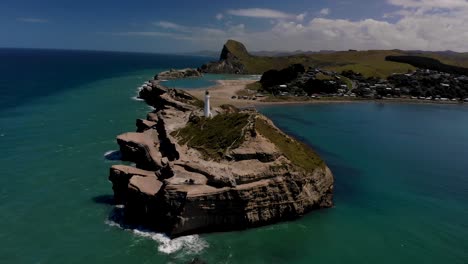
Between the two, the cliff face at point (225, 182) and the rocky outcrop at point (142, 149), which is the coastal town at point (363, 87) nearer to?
the rocky outcrop at point (142, 149)

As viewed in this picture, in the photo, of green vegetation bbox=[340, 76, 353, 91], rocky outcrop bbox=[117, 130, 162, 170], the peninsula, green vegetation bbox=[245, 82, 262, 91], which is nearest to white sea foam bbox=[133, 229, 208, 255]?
rocky outcrop bbox=[117, 130, 162, 170]

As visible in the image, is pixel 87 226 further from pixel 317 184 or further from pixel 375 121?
pixel 375 121

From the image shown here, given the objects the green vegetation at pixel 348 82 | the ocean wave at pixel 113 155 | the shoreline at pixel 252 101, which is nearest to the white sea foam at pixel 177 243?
the ocean wave at pixel 113 155

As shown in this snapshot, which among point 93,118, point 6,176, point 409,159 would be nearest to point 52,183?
point 6,176

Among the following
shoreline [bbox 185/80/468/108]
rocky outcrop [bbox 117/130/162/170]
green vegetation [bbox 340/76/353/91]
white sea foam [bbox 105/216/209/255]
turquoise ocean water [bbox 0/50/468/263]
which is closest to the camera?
white sea foam [bbox 105/216/209/255]

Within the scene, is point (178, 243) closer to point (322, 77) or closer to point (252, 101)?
point (252, 101)

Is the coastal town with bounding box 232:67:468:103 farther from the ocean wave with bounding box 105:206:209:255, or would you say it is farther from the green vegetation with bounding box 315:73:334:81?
the ocean wave with bounding box 105:206:209:255
